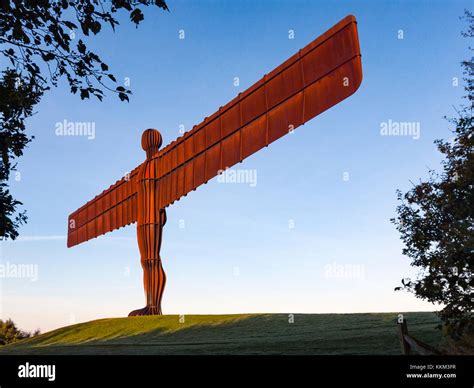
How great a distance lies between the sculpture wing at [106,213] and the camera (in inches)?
957

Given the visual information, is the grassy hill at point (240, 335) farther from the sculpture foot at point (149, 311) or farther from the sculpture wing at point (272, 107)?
the sculpture wing at point (272, 107)

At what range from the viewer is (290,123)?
49.9 feet

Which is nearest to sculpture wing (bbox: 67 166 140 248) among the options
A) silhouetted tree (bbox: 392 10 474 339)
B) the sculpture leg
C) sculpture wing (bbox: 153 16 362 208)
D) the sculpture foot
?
the sculpture leg

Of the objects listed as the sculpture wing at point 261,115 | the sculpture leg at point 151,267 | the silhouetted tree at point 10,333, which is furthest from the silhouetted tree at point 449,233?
the silhouetted tree at point 10,333

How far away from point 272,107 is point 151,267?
9.53m

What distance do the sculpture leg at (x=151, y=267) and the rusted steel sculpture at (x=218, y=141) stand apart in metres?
0.04

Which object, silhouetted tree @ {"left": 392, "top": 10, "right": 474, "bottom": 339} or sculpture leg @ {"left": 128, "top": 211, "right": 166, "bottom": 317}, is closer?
silhouetted tree @ {"left": 392, "top": 10, "right": 474, "bottom": 339}

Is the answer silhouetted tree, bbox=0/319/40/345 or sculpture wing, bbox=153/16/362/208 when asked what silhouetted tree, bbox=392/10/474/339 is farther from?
silhouetted tree, bbox=0/319/40/345

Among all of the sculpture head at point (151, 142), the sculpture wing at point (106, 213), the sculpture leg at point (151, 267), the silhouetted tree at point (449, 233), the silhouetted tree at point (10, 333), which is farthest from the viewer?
the silhouetted tree at point (10, 333)

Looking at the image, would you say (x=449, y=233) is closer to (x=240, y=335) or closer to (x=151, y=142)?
(x=240, y=335)

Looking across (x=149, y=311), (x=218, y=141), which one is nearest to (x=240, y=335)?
(x=149, y=311)

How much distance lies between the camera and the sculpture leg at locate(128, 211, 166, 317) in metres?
22.4

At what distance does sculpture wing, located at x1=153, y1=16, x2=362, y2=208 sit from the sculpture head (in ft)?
6.97
